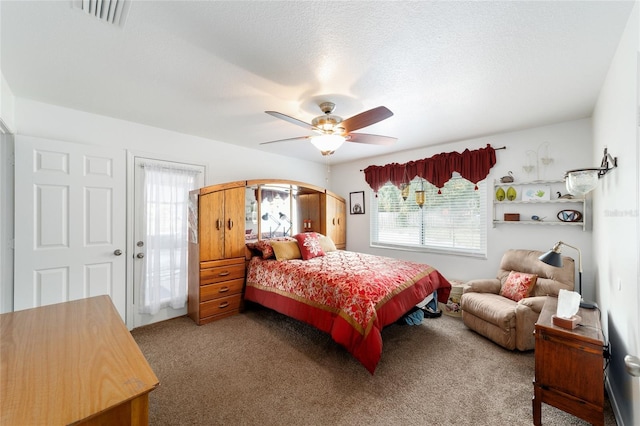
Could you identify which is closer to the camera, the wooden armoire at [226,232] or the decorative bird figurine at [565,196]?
the decorative bird figurine at [565,196]

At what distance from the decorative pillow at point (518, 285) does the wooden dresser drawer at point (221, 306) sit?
3.37 meters

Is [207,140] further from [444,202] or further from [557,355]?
[557,355]

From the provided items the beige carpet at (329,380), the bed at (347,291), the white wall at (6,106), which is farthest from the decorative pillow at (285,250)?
the white wall at (6,106)

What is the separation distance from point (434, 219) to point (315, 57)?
3.25m

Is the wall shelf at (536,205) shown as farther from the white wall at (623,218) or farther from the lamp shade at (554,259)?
the lamp shade at (554,259)

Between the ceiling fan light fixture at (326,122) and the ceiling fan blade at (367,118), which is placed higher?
the ceiling fan light fixture at (326,122)

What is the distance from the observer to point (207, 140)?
3.75 m

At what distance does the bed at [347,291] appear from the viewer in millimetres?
2176

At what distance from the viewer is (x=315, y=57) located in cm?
179

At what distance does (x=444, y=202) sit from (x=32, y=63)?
15.5 feet

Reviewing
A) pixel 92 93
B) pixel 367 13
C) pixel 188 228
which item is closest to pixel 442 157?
pixel 367 13

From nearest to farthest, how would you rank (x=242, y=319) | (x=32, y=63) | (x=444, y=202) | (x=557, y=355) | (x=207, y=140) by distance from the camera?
(x=557, y=355)
(x=32, y=63)
(x=242, y=319)
(x=207, y=140)
(x=444, y=202)

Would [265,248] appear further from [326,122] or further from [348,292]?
[326,122]

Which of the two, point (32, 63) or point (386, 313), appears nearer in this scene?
point (32, 63)
